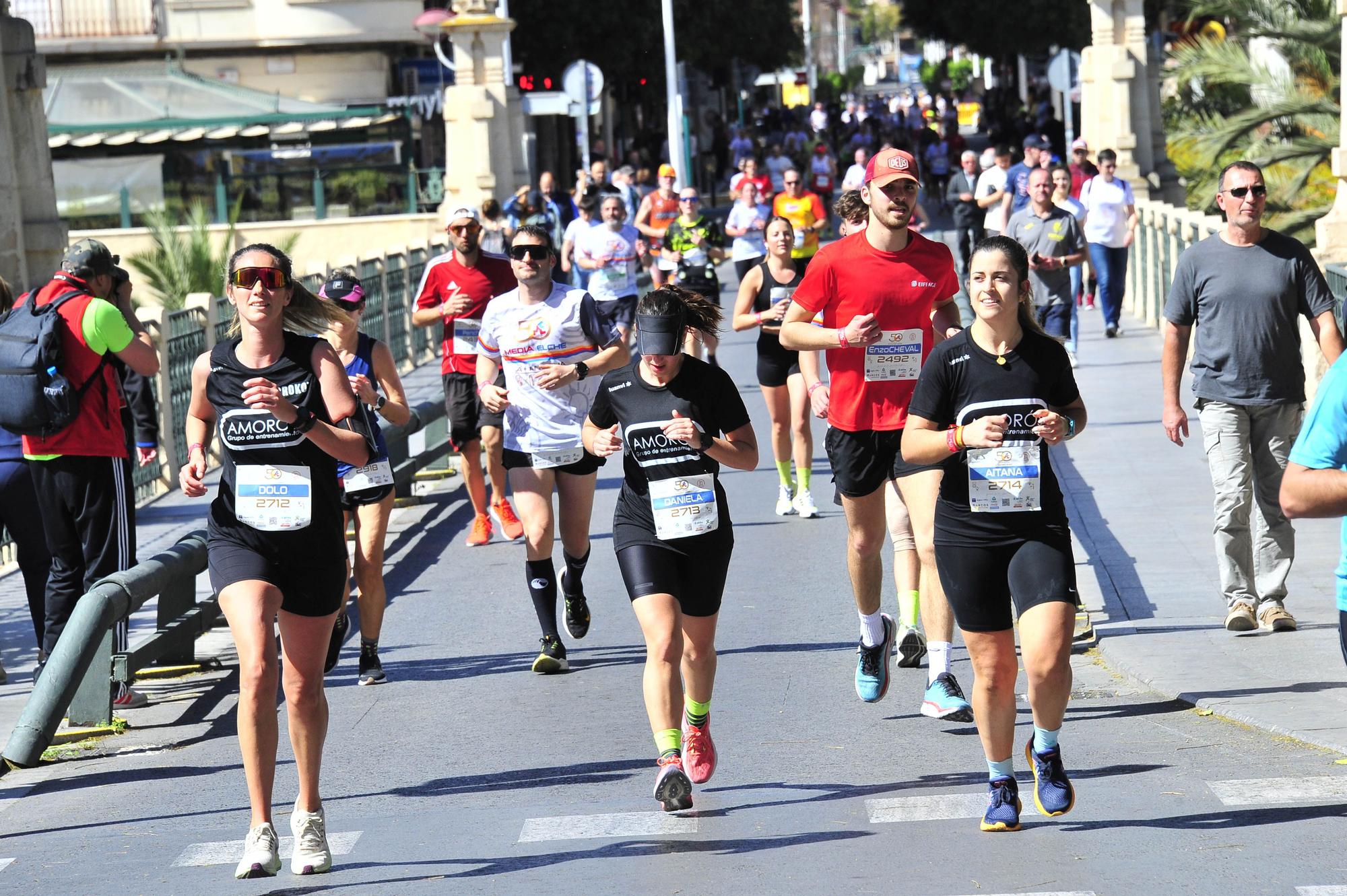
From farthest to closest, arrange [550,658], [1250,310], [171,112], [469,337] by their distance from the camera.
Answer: [171,112], [469,337], [550,658], [1250,310]

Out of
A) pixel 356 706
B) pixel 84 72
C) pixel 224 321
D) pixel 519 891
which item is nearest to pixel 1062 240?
pixel 224 321

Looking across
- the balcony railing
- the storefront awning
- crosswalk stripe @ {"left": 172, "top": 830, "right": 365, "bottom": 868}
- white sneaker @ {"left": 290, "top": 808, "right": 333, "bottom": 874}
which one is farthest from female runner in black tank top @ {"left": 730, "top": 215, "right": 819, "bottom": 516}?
the balcony railing

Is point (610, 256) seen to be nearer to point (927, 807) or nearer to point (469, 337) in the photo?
point (469, 337)

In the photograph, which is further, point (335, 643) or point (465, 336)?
point (465, 336)

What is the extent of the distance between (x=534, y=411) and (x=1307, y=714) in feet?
11.9

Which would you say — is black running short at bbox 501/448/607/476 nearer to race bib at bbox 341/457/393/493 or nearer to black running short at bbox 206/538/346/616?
race bib at bbox 341/457/393/493

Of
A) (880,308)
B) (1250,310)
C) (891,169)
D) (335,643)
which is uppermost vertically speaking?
(891,169)

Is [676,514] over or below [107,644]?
over

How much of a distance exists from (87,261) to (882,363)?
3.44 meters

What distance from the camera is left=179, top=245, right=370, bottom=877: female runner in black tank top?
20.2 feet

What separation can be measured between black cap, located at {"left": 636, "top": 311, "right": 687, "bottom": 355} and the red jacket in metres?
3.07

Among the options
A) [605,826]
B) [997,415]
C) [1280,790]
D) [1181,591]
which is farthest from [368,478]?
[1280,790]

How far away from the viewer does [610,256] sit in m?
18.7

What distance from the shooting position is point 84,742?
28.3ft
